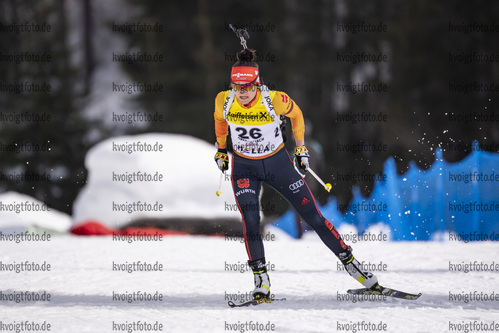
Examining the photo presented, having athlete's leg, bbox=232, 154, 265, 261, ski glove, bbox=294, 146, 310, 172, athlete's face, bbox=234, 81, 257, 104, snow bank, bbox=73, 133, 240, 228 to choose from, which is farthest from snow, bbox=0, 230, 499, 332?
snow bank, bbox=73, 133, 240, 228

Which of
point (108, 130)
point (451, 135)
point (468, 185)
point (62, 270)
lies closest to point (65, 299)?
point (62, 270)

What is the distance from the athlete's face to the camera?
5.53 m

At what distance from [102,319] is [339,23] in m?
23.2

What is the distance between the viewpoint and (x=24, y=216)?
12219 millimetres

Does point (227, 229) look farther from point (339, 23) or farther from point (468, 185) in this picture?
point (339, 23)

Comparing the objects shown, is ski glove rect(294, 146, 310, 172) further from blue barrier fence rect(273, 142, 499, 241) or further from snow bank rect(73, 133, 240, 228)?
snow bank rect(73, 133, 240, 228)

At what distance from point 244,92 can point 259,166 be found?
2.17 feet

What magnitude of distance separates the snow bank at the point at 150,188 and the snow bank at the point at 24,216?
48 cm

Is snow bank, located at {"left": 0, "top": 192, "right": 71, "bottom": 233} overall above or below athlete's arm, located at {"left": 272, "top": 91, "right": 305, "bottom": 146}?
below

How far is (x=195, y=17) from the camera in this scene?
89.0ft

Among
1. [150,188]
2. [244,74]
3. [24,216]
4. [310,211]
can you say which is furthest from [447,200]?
[24,216]

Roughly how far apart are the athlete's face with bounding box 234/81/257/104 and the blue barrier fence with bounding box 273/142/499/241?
5.31 metres

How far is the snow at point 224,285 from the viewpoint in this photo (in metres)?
4.68

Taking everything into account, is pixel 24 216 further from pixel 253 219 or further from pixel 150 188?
pixel 253 219
